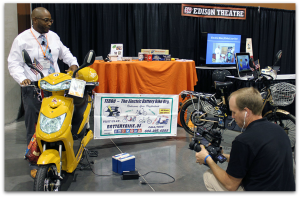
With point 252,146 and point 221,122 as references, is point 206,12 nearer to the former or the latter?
point 221,122

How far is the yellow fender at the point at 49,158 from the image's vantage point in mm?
2188

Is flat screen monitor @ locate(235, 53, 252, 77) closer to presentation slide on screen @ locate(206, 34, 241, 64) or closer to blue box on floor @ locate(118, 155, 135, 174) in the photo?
presentation slide on screen @ locate(206, 34, 241, 64)

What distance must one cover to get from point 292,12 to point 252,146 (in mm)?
8129

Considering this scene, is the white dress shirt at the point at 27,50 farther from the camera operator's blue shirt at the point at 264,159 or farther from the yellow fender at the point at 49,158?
the camera operator's blue shirt at the point at 264,159

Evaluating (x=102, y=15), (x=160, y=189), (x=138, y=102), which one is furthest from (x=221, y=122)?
(x=102, y=15)

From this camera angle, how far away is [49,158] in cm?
222

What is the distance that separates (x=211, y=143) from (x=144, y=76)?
8.54ft

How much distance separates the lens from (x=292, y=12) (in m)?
8.26

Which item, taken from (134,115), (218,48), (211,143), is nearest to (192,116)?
(134,115)

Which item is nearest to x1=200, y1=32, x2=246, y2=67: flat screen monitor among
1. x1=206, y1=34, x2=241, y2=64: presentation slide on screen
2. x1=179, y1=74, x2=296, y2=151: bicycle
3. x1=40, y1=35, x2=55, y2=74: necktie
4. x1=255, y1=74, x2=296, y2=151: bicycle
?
x1=206, y1=34, x2=241, y2=64: presentation slide on screen

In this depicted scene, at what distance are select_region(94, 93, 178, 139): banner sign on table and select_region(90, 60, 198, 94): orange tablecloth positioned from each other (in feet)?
2.19

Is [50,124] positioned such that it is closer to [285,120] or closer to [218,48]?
[285,120]

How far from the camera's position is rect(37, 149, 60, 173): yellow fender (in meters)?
2.19

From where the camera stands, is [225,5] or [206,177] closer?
[206,177]
